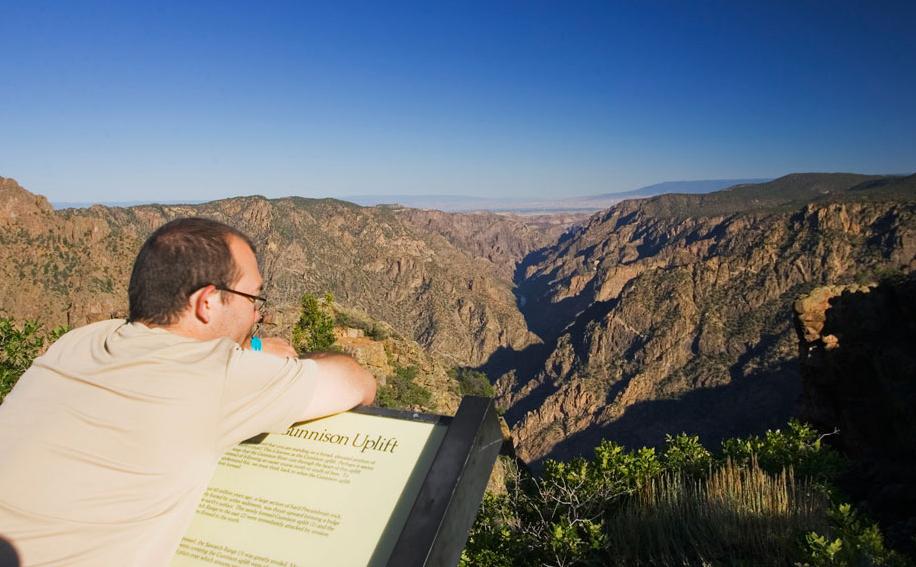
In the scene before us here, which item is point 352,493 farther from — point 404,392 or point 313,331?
point 404,392

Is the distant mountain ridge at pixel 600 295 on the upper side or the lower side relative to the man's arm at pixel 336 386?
lower

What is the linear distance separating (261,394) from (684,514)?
4.36m

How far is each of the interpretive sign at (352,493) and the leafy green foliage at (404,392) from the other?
69.4ft

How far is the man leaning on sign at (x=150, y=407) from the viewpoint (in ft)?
7.11

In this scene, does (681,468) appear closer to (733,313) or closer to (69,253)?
(69,253)

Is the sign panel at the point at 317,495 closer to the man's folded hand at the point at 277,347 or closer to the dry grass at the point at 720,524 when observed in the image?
the man's folded hand at the point at 277,347

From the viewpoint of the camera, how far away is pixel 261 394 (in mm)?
2580

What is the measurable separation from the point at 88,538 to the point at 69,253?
276 ft

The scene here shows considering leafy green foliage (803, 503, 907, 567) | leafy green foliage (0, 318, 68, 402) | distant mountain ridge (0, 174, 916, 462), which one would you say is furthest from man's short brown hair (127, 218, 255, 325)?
distant mountain ridge (0, 174, 916, 462)

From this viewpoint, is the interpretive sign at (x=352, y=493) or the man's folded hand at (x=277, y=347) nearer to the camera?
the interpretive sign at (x=352, y=493)

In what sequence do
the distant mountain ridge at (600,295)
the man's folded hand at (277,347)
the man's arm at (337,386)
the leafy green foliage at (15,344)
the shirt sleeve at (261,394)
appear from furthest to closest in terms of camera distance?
the distant mountain ridge at (600,295), the leafy green foliage at (15,344), the man's folded hand at (277,347), the man's arm at (337,386), the shirt sleeve at (261,394)

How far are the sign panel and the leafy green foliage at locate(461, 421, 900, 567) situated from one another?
2964mm

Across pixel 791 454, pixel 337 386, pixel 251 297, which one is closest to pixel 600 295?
pixel 791 454

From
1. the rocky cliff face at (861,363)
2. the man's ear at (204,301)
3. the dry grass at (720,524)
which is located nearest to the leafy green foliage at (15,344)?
the man's ear at (204,301)
